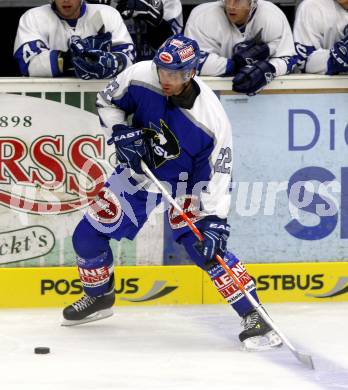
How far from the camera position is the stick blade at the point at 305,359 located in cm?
547

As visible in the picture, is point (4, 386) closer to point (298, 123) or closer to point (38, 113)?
point (38, 113)

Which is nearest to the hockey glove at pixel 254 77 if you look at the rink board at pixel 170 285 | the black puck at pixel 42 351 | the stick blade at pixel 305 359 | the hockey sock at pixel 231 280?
the rink board at pixel 170 285

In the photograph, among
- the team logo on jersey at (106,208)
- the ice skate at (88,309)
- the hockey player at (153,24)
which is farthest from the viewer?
the hockey player at (153,24)

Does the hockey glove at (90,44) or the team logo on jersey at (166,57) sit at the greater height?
the team logo on jersey at (166,57)

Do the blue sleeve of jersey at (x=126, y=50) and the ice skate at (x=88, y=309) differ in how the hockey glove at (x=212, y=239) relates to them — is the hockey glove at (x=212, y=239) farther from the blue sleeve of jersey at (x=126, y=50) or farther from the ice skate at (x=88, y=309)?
the blue sleeve of jersey at (x=126, y=50)

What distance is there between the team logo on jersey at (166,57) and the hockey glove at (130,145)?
0.37 meters

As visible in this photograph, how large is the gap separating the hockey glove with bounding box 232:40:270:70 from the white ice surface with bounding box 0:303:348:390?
48.6 inches

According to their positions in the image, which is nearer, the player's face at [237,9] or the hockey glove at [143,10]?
the player's face at [237,9]

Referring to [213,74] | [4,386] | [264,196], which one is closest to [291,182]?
[264,196]

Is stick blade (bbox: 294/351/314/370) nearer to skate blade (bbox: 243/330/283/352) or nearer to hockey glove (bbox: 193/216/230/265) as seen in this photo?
skate blade (bbox: 243/330/283/352)

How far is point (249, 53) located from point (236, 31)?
173 mm

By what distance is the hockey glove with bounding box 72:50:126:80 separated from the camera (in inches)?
251

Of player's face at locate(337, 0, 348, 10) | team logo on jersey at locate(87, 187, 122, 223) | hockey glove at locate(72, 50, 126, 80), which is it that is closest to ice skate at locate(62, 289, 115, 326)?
team logo on jersey at locate(87, 187, 122, 223)

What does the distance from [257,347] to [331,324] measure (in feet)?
2.12
